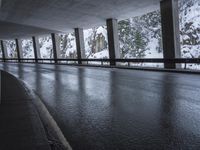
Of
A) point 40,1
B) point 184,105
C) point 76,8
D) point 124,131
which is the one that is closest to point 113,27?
point 76,8

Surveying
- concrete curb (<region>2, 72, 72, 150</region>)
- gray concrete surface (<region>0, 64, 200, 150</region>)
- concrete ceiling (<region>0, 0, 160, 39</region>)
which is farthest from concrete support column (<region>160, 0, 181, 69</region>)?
concrete curb (<region>2, 72, 72, 150</region>)

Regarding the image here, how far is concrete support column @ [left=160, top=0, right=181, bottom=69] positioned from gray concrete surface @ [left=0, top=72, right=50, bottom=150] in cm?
1393

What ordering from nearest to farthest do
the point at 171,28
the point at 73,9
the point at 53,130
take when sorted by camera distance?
1. the point at 53,130
2. the point at 171,28
3. the point at 73,9

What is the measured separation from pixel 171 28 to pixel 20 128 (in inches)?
639

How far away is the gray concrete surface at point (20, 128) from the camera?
412 cm

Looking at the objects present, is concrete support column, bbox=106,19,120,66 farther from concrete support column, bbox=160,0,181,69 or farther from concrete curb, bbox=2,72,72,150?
concrete curb, bbox=2,72,72,150

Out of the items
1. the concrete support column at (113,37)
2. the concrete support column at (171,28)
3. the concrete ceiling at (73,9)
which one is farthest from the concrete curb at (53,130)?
the concrete support column at (113,37)

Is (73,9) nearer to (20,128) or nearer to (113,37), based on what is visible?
(113,37)

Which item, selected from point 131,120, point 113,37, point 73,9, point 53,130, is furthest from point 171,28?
point 53,130

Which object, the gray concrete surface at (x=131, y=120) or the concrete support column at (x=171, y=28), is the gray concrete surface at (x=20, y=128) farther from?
the concrete support column at (x=171, y=28)

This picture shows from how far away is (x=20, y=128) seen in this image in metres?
5.02

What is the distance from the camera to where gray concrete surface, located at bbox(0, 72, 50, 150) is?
13.5 ft

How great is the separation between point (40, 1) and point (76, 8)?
3190mm

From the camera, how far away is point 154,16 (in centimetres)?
4875
